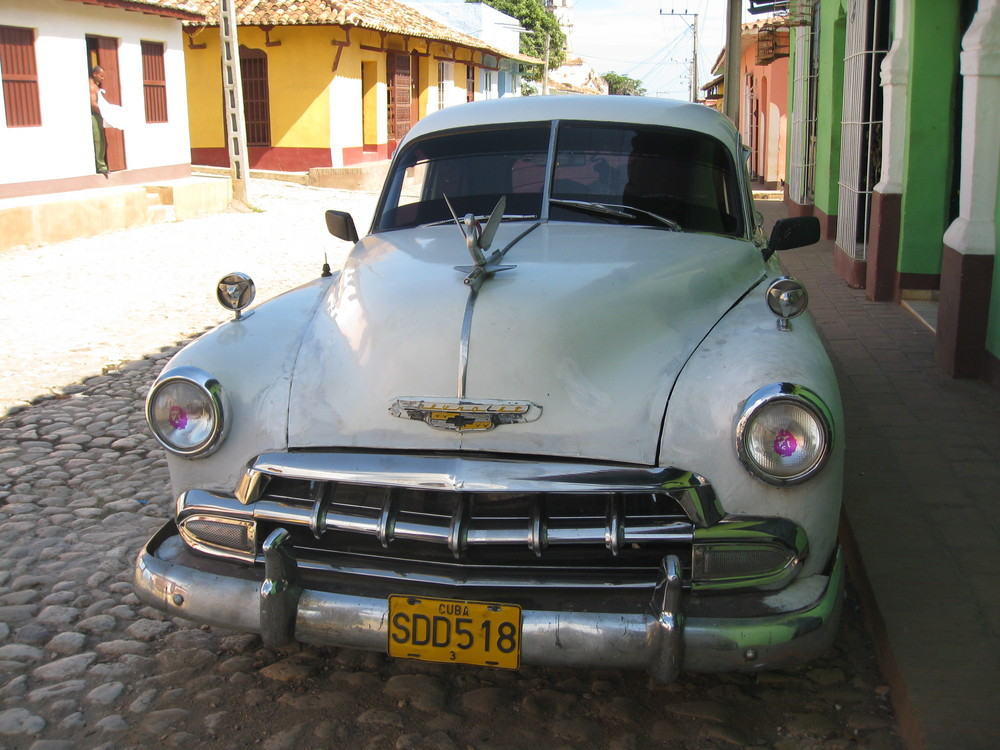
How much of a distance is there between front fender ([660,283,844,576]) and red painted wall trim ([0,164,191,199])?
13978mm

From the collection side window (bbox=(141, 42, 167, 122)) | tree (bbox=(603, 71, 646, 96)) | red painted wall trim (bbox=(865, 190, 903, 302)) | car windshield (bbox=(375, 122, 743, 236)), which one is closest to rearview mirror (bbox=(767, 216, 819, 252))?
car windshield (bbox=(375, 122, 743, 236))

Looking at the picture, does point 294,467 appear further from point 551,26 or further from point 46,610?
point 551,26

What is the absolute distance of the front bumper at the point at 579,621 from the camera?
95.3 inches

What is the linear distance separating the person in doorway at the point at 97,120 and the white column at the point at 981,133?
46.1ft

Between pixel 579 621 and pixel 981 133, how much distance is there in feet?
13.7

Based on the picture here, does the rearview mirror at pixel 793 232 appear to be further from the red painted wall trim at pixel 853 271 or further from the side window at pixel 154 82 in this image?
the side window at pixel 154 82

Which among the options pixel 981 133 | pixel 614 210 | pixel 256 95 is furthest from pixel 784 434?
pixel 256 95

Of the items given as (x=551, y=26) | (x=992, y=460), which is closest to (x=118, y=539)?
(x=992, y=460)

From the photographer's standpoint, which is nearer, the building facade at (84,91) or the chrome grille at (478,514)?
the chrome grille at (478,514)

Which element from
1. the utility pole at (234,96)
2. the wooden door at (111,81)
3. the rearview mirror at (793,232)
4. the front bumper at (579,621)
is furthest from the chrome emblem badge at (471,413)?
the wooden door at (111,81)

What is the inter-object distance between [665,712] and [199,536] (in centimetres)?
139

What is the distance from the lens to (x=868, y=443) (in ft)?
15.2

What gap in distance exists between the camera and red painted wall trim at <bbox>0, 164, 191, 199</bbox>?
1459cm

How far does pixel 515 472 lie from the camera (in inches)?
98.9
